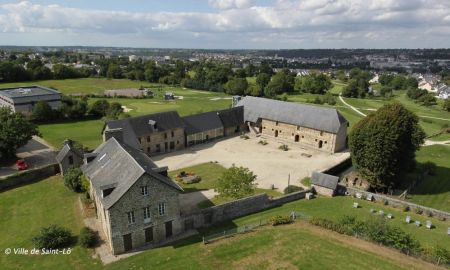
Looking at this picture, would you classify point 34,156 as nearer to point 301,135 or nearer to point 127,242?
point 127,242

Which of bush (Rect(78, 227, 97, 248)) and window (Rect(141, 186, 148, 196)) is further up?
window (Rect(141, 186, 148, 196))

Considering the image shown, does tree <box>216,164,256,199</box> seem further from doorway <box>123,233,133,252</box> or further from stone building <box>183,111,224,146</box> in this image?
stone building <box>183,111,224,146</box>

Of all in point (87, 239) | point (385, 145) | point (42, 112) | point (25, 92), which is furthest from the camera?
point (25, 92)

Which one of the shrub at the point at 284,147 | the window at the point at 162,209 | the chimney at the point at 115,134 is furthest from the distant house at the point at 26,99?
the window at the point at 162,209

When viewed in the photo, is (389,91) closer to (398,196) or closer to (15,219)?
(398,196)

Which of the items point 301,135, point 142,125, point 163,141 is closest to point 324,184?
point 301,135

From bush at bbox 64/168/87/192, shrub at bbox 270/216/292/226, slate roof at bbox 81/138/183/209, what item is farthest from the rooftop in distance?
shrub at bbox 270/216/292/226
